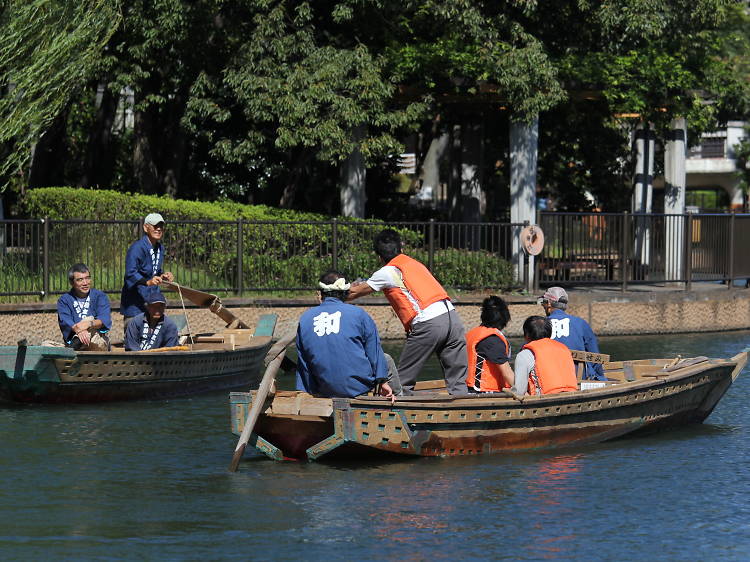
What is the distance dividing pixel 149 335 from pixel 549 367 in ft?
17.9

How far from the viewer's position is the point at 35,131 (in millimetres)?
23797

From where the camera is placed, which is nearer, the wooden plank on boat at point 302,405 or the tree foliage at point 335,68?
the wooden plank on boat at point 302,405

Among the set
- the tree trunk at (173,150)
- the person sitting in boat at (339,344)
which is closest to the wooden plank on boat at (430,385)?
the person sitting in boat at (339,344)

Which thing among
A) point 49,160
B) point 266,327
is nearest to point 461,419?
point 266,327

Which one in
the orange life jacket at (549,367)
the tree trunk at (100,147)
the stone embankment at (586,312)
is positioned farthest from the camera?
the tree trunk at (100,147)

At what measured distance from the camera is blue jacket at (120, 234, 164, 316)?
632 inches

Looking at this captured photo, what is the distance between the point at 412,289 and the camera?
12.9 m

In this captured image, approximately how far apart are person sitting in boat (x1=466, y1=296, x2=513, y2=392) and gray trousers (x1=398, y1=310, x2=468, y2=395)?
203 millimetres

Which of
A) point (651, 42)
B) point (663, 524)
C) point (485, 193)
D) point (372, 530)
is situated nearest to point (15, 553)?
point (372, 530)

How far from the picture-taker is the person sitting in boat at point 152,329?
16.1 metres

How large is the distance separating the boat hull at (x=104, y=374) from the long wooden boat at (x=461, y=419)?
3.65 metres

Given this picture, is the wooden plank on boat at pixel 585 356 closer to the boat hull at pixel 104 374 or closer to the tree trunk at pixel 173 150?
the boat hull at pixel 104 374

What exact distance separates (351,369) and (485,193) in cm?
2567

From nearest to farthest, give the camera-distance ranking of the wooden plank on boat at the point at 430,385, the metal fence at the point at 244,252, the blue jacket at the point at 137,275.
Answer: the wooden plank on boat at the point at 430,385 < the blue jacket at the point at 137,275 < the metal fence at the point at 244,252
